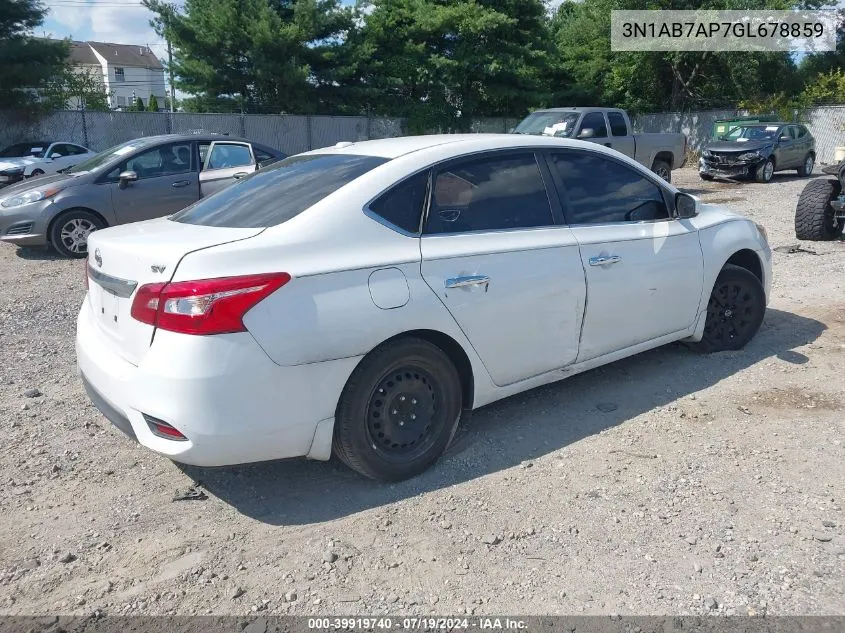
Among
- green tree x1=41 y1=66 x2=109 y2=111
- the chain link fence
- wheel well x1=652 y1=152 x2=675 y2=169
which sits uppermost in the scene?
green tree x1=41 y1=66 x2=109 y2=111

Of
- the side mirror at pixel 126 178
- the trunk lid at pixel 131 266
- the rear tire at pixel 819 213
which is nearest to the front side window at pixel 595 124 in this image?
the rear tire at pixel 819 213

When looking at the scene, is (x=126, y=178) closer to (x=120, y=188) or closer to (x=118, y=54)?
(x=120, y=188)

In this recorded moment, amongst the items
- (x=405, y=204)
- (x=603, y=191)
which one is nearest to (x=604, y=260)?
(x=603, y=191)

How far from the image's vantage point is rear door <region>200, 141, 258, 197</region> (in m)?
10.2

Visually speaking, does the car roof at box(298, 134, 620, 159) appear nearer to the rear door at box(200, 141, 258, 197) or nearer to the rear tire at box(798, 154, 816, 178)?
the rear door at box(200, 141, 258, 197)

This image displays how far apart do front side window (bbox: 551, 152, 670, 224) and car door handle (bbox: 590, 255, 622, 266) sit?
0.24 meters

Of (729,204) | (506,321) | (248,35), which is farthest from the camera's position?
(248,35)

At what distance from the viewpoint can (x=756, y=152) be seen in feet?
64.2

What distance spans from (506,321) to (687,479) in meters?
1.18

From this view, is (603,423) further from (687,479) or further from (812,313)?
(812,313)

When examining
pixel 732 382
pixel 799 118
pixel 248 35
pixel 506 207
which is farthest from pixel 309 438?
pixel 799 118

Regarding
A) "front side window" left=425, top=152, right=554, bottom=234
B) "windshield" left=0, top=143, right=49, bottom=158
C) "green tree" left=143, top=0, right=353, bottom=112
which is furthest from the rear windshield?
"green tree" left=143, top=0, right=353, bottom=112

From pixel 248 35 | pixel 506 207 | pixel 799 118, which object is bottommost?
pixel 506 207

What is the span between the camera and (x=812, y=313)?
6.43 metres
